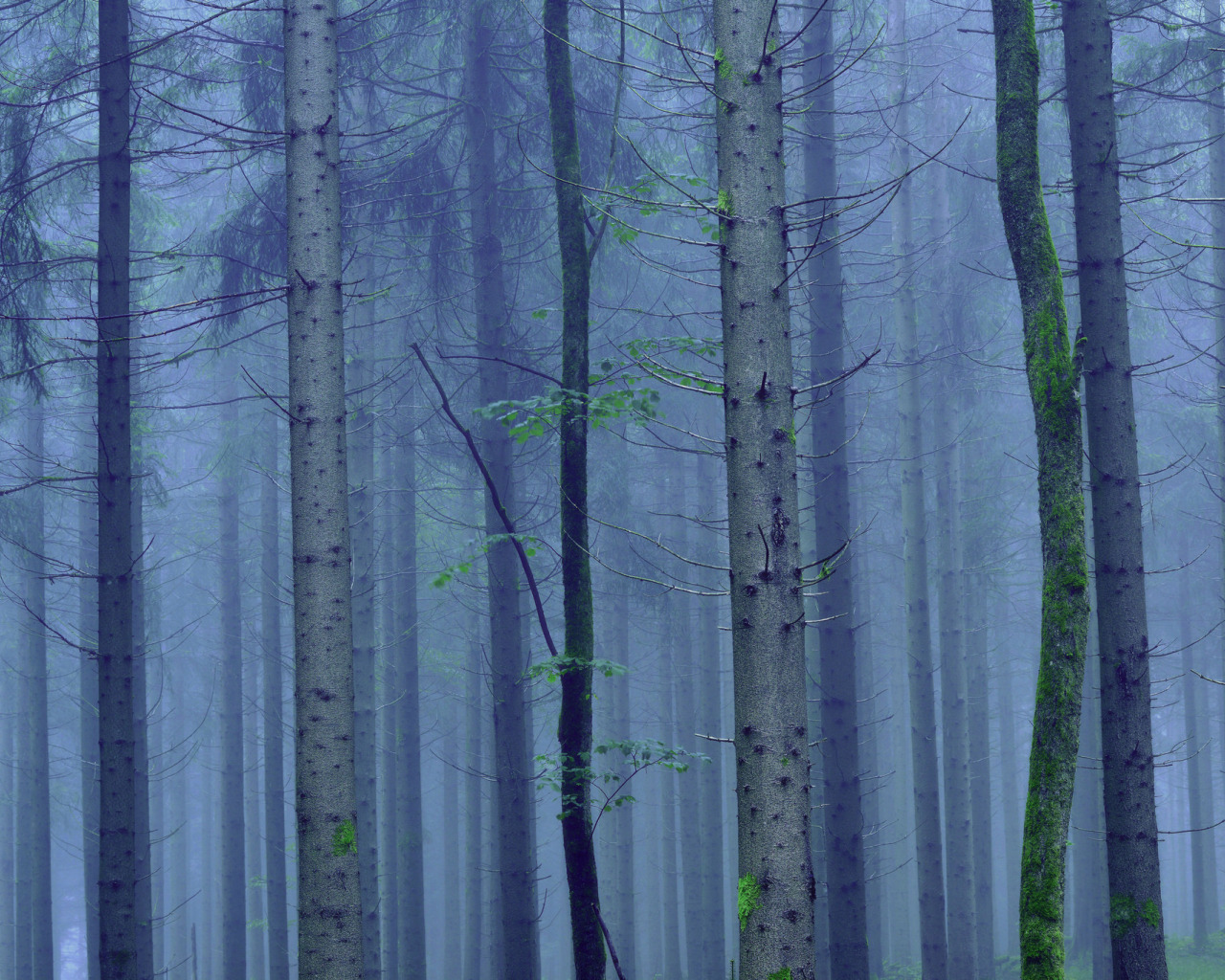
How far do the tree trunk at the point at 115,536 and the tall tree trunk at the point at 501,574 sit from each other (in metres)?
3.18

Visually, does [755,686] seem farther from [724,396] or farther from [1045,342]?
[1045,342]

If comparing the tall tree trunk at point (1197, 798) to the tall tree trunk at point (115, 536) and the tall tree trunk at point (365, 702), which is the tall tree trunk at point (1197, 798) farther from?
the tall tree trunk at point (115, 536)

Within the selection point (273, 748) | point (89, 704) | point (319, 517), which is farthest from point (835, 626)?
point (89, 704)

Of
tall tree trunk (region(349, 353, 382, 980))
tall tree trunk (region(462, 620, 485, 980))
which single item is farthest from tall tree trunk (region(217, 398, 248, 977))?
tall tree trunk (region(349, 353, 382, 980))

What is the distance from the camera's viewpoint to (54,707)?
1156 inches

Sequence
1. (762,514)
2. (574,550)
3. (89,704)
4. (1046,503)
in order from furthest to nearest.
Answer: (89,704), (574,550), (1046,503), (762,514)

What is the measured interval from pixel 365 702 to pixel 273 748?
5.59 metres

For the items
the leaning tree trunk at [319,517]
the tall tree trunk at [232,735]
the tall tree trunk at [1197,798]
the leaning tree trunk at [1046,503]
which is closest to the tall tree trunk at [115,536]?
the leaning tree trunk at [319,517]

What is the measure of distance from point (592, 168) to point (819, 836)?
8.23 m

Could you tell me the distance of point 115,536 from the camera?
788 centimetres

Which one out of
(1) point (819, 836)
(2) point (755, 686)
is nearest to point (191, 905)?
(1) point (819, 836)

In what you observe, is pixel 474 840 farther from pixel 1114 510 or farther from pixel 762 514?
pixel 762 514

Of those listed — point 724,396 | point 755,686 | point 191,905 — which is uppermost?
point 724,396

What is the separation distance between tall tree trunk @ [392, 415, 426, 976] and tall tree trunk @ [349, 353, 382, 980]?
644mm
